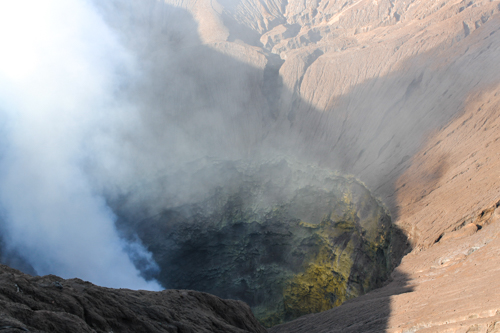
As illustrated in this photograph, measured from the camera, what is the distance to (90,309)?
644cm

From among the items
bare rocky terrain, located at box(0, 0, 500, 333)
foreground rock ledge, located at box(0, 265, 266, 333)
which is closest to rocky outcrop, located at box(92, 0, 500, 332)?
bare rocky terrain, located at box(0, 0, 500, 333)

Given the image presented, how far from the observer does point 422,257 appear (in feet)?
47.7

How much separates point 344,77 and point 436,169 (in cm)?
1306

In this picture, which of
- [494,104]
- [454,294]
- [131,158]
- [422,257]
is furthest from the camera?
[131,158]

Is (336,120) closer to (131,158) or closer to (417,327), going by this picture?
(131,158)

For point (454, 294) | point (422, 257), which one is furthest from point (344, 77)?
point (454, 294)

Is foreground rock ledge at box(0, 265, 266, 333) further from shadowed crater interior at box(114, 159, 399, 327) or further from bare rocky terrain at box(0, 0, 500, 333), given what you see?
shadowed crater interior at box(114, 159, 399, 327)

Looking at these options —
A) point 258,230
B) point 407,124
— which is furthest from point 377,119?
point 258,230

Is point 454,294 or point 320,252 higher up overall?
point 320,252

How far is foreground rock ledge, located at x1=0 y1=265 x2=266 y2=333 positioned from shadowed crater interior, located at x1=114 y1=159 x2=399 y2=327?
→ 48.6 feet

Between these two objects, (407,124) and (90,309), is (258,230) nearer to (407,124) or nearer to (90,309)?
(407,124)

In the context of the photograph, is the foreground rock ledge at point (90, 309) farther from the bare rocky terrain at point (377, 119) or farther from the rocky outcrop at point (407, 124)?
the rocky outcrop at point (407, 124)

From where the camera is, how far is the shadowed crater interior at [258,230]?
77.4ft

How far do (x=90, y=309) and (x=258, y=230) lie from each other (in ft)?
71.3
